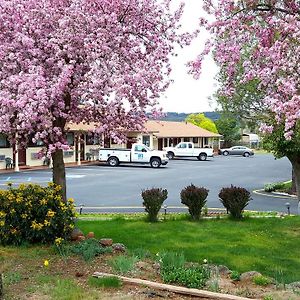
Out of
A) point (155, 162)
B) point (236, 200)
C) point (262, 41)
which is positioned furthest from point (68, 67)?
point (155, 162)

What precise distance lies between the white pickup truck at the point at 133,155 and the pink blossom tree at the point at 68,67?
31943 mm

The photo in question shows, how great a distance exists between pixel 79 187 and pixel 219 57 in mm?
17447

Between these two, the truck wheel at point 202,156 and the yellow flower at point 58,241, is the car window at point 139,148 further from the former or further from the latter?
the yellow flower at point 58,241

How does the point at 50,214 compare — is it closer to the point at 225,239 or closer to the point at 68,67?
the point at 68,67

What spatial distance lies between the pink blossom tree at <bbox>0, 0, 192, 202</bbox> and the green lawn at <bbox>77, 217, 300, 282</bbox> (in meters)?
2.70

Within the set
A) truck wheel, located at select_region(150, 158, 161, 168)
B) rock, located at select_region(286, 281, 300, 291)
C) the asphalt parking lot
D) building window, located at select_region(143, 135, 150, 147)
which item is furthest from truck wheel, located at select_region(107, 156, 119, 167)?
rock, located at select_region(286, 281, 300, 291)

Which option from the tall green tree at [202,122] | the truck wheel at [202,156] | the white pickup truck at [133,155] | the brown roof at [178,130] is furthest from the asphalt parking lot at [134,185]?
the tall green tree at [202,122]

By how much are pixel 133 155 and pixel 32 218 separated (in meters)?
33.2

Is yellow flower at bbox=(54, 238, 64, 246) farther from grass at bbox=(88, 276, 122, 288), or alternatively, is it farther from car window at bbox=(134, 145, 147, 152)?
car window at bbox=(134, 145, 147, 152)

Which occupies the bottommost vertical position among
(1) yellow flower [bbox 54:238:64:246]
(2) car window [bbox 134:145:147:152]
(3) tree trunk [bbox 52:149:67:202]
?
(1) yellow flower [bbox 54:238:64:246]

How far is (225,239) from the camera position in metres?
11.1

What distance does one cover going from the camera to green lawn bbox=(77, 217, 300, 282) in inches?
358

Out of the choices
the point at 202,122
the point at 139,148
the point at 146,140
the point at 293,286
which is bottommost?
the point at 293,286

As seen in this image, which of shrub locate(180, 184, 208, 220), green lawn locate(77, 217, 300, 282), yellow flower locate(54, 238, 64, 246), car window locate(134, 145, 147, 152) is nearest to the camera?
yellow flower locate(54, 238, 64, 246)
